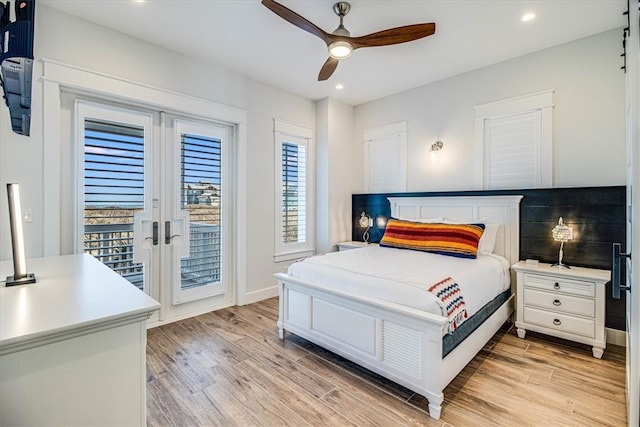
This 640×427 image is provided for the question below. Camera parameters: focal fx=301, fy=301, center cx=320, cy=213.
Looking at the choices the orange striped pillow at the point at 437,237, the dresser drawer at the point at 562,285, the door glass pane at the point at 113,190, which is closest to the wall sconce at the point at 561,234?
the dresser drawer at the point at 562,285

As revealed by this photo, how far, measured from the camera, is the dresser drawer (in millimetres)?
2607

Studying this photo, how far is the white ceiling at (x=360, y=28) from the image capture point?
253cm

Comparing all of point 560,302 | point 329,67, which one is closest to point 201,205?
point 329,67

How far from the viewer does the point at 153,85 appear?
3141 mm

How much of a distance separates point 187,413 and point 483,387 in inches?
80.1

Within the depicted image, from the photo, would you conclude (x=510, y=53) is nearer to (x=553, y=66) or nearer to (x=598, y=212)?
(x=553, y=66)

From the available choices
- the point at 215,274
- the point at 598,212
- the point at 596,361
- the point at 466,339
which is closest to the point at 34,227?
the point at 215,274

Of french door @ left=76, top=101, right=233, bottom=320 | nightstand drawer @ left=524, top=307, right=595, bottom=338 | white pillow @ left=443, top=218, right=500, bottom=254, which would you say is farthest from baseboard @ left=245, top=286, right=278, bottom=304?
nightstand drawer @ left=524, top=307, right=595, bottom=338

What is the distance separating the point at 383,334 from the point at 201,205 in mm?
2574

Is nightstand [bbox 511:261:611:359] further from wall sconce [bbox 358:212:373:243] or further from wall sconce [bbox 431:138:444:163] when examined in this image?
wall sconce [bbox 358:212:373:243]

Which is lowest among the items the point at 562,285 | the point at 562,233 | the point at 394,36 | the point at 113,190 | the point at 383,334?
the point at 383,334

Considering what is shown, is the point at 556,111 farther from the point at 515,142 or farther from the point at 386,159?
the point at 386,159

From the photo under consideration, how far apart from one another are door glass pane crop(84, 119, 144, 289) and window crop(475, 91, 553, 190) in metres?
3.90

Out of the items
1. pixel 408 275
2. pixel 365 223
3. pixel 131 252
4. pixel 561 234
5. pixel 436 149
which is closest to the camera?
pixel 408 275
